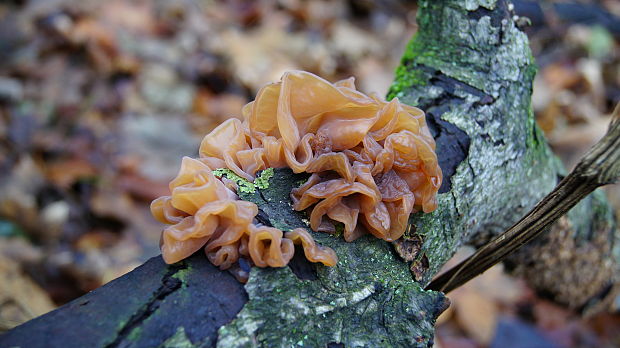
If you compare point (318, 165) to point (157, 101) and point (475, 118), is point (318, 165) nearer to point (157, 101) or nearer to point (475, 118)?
point (475, 118)

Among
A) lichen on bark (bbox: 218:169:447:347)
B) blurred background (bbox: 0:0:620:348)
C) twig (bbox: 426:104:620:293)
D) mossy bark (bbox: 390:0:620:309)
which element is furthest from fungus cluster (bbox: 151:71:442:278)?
blurred background (bbox: 0:0:620:348)

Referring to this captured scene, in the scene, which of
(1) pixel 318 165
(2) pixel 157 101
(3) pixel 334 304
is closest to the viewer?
(3) pixel 334 304

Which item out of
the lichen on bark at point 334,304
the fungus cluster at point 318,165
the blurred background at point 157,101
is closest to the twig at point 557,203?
the fungus cluster at point 318,165

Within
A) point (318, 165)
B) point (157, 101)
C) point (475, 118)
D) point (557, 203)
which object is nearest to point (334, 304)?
point (318, 165)

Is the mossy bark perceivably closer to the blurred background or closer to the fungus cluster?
the fungus cluster

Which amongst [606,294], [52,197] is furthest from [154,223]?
[606,294]

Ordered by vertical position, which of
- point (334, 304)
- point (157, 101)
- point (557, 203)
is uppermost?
point (557, 203)
